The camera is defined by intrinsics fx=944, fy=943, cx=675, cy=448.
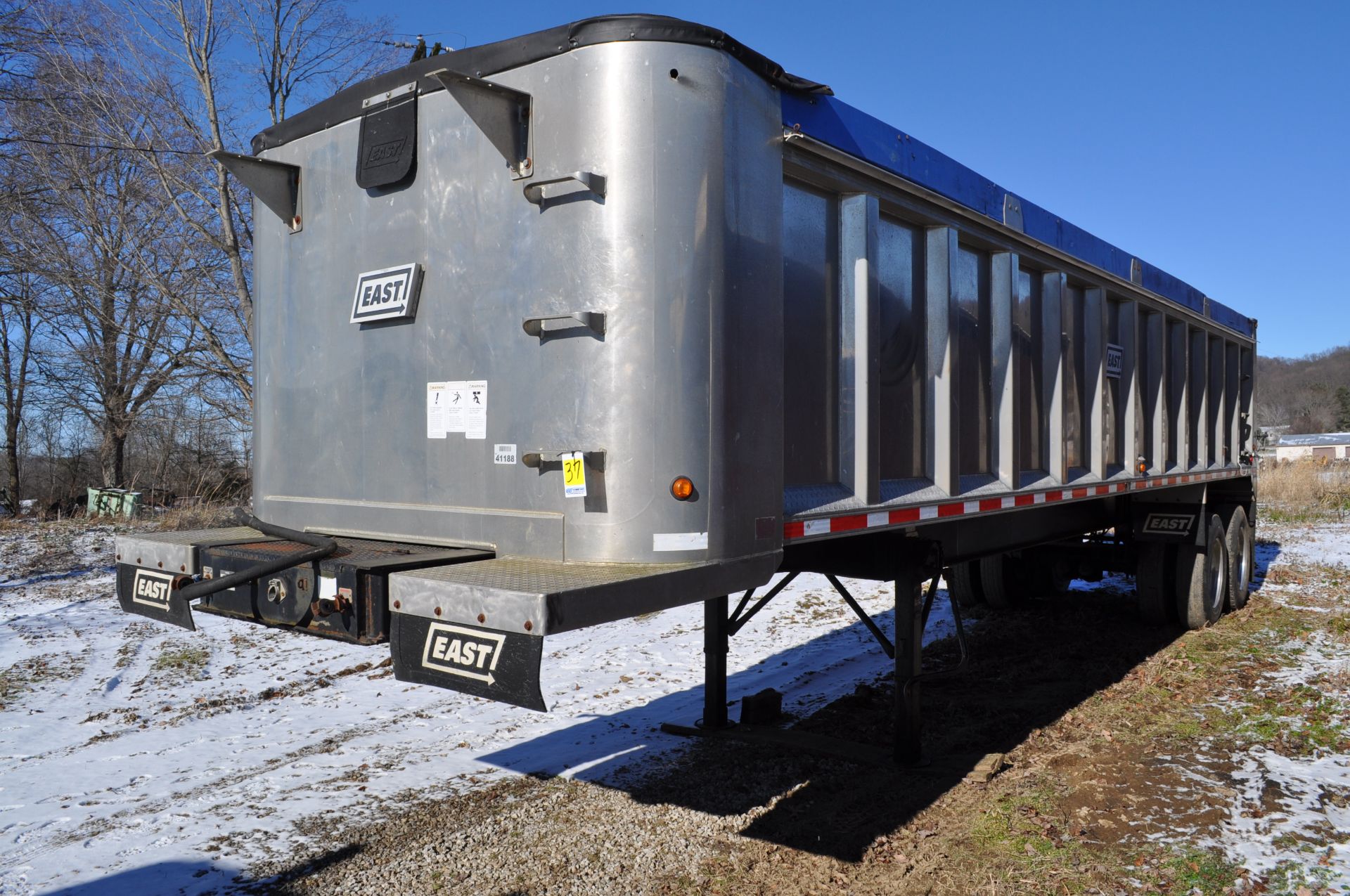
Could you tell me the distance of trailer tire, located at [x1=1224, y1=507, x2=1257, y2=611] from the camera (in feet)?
32.9

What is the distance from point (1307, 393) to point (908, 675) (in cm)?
12785

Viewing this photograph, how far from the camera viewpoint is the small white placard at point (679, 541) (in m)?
3.12

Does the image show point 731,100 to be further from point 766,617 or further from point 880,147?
point 766,617

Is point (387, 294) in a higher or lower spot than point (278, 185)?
lower

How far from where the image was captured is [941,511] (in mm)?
4715

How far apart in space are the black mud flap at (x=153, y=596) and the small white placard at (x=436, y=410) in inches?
46.6

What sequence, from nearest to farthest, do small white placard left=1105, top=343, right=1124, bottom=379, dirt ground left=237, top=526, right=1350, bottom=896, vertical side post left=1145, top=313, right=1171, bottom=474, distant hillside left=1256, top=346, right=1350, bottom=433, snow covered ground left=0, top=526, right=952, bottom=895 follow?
dirt ground left=237, top=526, right=1350, bottom=896, snow covered ground left=0, top=526, right=952, bottom=895, small white placard left=1105, top=343, right=1124, bottom=379, vertical side post left=1145, top=313, right=1171, bottom=474, distant hillside left=1256, top=346, right=1350, bottom=433

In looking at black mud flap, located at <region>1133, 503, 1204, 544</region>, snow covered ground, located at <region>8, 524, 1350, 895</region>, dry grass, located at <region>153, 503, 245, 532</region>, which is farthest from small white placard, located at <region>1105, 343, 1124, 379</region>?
dry grass, located at <region>153, 503, 245, 532</region>

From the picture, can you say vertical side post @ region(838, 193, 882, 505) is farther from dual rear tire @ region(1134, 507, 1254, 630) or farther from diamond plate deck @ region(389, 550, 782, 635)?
dual rear tire @ region(1134, 507, 1254, 630)

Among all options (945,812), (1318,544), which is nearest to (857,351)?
(945,812)

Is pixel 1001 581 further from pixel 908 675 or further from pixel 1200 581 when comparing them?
pixel 908 675

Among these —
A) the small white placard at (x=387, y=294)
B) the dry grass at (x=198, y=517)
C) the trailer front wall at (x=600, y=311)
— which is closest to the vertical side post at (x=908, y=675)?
the trailer front wall at (x=600, y=311)

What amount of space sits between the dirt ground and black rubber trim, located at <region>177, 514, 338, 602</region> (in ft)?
4.46

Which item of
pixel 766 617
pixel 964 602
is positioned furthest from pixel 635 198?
pixel 964 602
